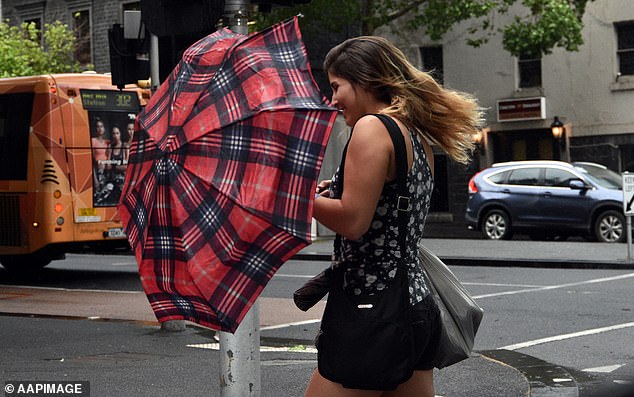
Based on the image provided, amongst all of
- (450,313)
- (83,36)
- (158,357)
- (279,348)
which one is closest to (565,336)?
(279,348)

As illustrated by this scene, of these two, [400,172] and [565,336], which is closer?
[400,172]

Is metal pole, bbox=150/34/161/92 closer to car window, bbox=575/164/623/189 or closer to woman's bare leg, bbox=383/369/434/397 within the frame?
woman's bare leg, bbox=383/369/434/397

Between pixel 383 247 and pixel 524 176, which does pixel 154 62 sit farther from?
pixel 524 176

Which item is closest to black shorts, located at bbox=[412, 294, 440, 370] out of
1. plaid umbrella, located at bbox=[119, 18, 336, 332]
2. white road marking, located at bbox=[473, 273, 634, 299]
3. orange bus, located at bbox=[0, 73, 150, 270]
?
plaid umbrella, located at bbox=[119, 18, 336, 332]

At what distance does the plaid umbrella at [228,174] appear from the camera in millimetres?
3303

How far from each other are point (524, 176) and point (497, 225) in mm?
1311

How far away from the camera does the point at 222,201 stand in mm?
3361

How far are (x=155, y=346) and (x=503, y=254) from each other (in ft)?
38.6

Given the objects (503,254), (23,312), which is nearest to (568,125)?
(503,254)

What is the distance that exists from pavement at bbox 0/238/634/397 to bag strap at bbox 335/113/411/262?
4.19 m

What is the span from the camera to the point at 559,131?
1264 inches

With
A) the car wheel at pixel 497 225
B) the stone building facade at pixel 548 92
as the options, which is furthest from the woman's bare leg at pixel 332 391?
the stone building facade at pixel 548 92

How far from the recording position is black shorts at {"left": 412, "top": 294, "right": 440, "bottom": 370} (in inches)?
137

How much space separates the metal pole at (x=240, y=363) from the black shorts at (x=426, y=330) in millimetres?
1788
